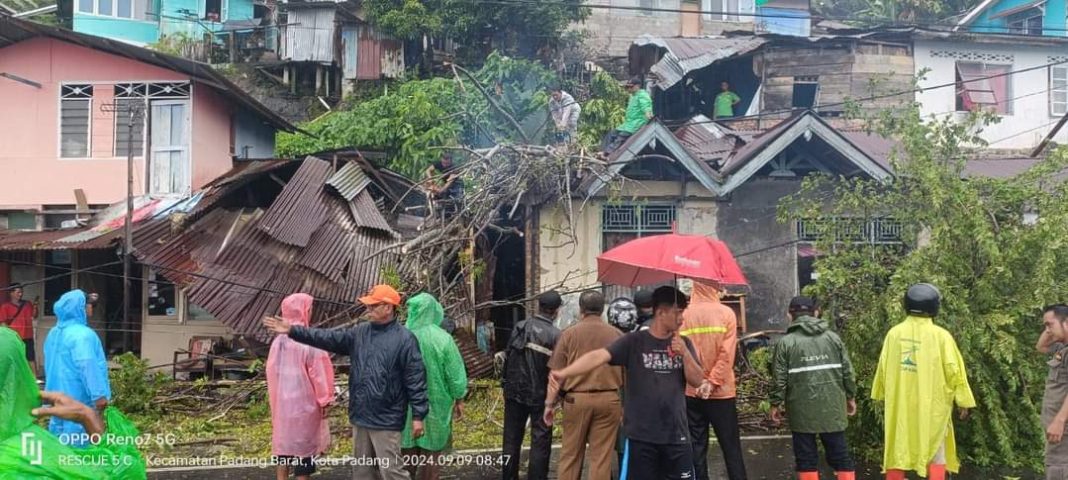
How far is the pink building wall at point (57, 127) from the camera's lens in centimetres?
1753

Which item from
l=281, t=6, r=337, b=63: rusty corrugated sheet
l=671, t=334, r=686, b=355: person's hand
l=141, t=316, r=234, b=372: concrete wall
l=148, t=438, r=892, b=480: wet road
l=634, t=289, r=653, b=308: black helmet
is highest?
l=281, t=6, r=337, b=63: rusty corrugated sheet

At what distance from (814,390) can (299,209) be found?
9.71 metres

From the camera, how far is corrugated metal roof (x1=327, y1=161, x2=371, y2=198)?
49.9 ft

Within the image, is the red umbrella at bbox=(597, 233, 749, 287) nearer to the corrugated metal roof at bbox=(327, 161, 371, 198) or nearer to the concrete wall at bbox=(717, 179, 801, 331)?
the concrete wall at bbox=(717, 179, 801, 331)

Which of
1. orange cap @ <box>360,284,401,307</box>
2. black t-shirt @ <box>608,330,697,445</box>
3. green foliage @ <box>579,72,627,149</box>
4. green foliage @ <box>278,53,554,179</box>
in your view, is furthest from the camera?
green foliage @ <box>579,72,627,149</box>

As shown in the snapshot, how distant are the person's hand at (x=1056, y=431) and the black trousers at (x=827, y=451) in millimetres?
1517

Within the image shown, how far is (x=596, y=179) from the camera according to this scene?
13391mm

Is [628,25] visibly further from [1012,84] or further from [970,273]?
[970,273]

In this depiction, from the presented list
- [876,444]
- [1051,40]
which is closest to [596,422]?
[876,444]

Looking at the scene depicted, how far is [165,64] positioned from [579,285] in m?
→ 9.27

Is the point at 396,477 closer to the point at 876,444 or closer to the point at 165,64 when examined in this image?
the point at 876,444

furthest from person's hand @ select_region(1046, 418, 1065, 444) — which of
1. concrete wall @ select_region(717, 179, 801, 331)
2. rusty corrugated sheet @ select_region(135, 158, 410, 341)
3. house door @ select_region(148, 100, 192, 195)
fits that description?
house door @ select_region(148, 100, 192, 195)

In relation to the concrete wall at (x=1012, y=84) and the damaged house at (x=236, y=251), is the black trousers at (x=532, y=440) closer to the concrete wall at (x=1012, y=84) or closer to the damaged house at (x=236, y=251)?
the damaged house at (x=236, y=251)

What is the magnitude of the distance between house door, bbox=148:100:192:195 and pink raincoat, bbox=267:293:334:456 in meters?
11.4
